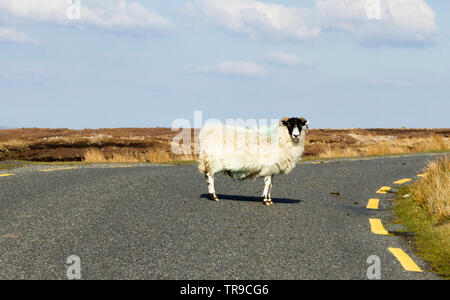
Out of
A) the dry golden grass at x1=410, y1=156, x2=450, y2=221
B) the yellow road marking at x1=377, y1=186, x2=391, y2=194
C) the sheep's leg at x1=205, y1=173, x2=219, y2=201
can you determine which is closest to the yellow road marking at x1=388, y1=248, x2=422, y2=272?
the dry golden grass at x1=410, y1=156, x2=450, y2=221

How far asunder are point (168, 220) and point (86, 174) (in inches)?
293

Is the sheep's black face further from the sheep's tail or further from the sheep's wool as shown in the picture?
the sheep's tail

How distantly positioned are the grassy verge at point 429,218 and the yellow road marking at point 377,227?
50 centimetres

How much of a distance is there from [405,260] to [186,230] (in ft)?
11.4

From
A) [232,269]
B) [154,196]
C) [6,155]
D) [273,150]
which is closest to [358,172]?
[273,150]

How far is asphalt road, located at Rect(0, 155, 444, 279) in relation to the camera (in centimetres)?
595

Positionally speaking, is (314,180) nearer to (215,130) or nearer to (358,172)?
(358,172)

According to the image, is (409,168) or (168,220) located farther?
(409,168)

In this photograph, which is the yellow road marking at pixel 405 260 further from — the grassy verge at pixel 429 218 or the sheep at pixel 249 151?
the sheep at pixel 249 151

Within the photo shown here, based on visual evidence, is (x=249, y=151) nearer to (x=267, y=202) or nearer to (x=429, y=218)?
(x=267, y=202)

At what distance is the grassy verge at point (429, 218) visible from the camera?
6877 mm

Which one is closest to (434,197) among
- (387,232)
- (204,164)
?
(387,232)

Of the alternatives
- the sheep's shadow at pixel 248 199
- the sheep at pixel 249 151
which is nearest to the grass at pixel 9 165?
the sheep's shadow at pixel 248 199
